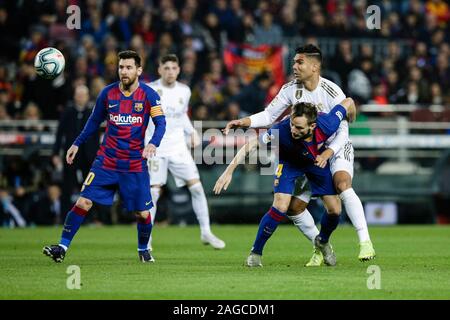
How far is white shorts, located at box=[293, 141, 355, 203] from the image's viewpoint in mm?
11289

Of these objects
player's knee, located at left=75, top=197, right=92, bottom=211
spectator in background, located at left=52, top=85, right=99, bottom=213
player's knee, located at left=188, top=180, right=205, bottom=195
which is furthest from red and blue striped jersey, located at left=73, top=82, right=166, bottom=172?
spectator in background, located at left=52, top=85, right=99, bottom=213

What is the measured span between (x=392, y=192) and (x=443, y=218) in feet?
3.94

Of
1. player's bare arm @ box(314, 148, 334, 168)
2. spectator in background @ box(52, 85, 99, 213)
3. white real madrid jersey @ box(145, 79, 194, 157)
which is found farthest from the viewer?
spectator in background @ box(52, 85, 99, 213)

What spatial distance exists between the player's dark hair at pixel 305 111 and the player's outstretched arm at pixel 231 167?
21.9 inches

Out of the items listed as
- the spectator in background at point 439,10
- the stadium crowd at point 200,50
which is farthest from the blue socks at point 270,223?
the spectator in background at point 439,10

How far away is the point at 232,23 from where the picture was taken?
24.8 m

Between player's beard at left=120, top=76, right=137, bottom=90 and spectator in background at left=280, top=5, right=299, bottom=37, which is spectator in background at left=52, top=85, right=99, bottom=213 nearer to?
player's beard at left=120, top=76, right=137, bottom=90

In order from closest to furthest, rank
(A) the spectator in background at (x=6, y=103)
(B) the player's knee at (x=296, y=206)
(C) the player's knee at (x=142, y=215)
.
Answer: (B) the player's knee at (x=296, y=206)
(C) the player's knee at (x=142, y=215)
(A) the spectator in background at (x=6, y=103)

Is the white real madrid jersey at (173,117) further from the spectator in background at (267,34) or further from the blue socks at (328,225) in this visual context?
the spectator in background at (267,34)

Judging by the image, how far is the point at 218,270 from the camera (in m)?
10.9

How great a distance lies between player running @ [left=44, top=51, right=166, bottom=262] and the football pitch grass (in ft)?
2.22

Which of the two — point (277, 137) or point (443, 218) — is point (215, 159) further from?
point (277, 137)

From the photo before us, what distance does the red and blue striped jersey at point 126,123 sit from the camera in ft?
38.4
